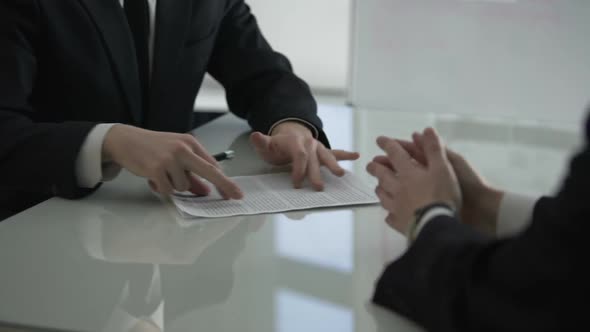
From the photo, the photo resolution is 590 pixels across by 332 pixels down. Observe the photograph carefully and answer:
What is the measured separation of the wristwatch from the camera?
758 millimetres

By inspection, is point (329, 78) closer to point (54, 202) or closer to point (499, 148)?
point (499, 148)

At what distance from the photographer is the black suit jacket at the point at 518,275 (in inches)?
19.4

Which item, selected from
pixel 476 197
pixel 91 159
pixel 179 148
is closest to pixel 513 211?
pixel 476 197

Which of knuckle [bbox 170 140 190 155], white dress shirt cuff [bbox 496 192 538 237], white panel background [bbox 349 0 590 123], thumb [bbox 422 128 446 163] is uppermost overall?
thumb [bbox 422 128 446 163]

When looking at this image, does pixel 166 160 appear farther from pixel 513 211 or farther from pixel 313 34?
pixel 313 34

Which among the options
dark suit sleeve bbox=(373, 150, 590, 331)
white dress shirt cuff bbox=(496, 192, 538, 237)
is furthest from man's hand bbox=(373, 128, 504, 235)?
dark suit sleeve bbox=(373, 150, 590, 331)

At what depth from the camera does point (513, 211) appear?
2.78 ft

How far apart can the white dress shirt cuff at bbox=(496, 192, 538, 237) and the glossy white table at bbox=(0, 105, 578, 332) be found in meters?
0.13

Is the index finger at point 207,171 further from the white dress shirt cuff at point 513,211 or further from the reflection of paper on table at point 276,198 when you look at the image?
the white dress shirt cuff at point 513,211

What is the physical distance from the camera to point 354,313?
707mm

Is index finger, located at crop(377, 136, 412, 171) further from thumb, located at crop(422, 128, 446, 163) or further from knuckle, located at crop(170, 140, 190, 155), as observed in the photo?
knuckle, located at crop(170, 140, 190, 155)

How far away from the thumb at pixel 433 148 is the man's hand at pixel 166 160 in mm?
286

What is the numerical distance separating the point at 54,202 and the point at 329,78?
1591 mm

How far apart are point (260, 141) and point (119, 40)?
35 cm
